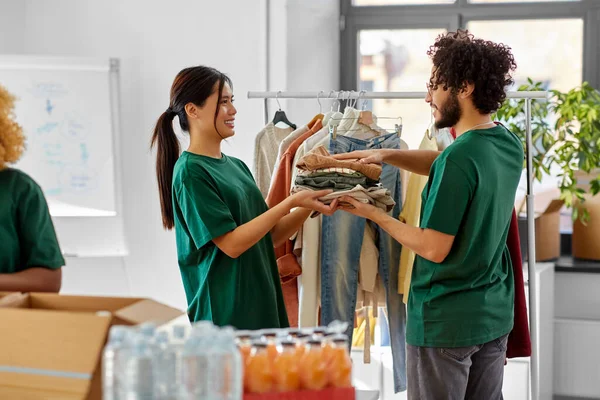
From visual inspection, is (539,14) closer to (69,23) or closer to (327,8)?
(327,8)

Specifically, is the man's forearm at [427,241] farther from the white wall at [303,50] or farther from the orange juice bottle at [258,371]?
the white wall at [303,50]

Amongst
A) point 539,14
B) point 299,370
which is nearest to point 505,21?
point 539,14

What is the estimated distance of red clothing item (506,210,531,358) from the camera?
2.41 m

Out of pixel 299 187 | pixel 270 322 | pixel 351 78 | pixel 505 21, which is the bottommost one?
pixel 270 322

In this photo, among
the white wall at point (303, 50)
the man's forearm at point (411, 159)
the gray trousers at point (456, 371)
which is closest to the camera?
the gray trousers at point (456, 371)

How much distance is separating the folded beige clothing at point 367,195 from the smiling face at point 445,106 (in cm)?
27

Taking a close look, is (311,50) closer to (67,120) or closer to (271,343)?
(67,120)

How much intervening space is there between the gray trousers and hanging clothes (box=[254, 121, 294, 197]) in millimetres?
920

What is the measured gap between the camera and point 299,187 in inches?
90.0

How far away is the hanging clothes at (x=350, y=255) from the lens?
261 centimetres

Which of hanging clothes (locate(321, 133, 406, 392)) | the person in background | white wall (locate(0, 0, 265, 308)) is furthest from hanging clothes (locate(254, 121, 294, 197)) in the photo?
white wall (locate(0, 0, 265, 308))

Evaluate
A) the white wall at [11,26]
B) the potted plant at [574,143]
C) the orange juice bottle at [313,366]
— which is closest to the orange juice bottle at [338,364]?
the orange juice bottle at [313,366]

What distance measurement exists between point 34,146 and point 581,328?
8.99ft

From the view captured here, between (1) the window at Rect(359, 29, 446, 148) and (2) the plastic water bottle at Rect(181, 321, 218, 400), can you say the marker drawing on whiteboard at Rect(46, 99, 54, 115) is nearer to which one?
(1) the window at Rect(359, 29, 446, 148)
